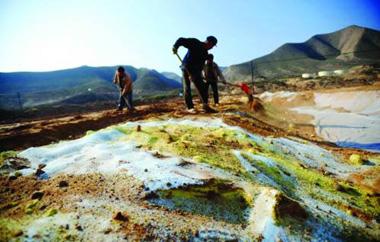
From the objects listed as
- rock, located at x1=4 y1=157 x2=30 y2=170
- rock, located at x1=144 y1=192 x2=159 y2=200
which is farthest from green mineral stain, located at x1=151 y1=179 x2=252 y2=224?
rock, located at x1=4 y1=157 x2=30 y2=170

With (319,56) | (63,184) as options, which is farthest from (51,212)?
(319,56)

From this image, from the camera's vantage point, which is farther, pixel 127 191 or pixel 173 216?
pixel 127 191

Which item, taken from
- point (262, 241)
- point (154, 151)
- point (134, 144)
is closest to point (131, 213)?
point (262, 241)

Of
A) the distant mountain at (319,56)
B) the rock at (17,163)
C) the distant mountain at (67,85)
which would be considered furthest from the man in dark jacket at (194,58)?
the distant mountain at (319,56)

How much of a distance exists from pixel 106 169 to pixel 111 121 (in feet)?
15.4

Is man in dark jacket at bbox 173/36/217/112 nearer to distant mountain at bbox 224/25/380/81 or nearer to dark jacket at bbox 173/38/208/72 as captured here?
dark jacket at bbox 173/38/208/72

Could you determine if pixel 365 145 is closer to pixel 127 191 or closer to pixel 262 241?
pixel 262 241

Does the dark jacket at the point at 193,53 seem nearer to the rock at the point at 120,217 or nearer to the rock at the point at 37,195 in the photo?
the rock at the point at 37,195

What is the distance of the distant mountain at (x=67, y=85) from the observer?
3049 centimetres

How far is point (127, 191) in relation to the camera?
8.46ft

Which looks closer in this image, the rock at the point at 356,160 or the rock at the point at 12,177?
the rock at the point at 12,177

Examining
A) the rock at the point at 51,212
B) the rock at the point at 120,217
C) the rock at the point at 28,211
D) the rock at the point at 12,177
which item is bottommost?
the rock at the point at 120,217

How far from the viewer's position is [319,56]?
141 feet

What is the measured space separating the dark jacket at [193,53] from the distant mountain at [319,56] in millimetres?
28630
